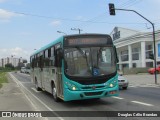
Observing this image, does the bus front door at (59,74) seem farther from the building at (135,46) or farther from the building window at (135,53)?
the building window at (135,53)

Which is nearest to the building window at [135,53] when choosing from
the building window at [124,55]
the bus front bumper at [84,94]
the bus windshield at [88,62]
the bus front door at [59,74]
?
the building window at [124,55]

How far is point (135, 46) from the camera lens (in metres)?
86.3

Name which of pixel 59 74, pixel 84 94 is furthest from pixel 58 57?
pixel 84 94

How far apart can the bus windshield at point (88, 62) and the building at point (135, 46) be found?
59541 mm

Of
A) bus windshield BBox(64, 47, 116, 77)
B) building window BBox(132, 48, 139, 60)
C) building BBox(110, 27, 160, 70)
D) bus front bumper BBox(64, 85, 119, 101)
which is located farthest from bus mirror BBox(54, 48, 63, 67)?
building window BBox(132, 48, 139, 60)

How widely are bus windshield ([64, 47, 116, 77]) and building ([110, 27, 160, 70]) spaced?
195 feet

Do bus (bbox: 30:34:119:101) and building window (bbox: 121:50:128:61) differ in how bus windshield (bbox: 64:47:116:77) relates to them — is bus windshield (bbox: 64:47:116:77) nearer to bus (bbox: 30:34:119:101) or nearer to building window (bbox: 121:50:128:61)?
bus (bbox: 30:34:119:101)

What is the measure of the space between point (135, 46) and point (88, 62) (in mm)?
73569

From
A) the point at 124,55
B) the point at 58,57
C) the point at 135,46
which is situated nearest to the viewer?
the point at 58,57

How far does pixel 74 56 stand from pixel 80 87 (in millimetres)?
1327

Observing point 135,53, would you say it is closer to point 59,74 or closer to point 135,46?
point 135,46

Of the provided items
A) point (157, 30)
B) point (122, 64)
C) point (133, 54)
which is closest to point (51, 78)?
point (157, 30)

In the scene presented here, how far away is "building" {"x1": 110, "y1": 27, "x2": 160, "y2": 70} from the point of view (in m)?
77.1

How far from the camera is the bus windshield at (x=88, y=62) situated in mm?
14047
